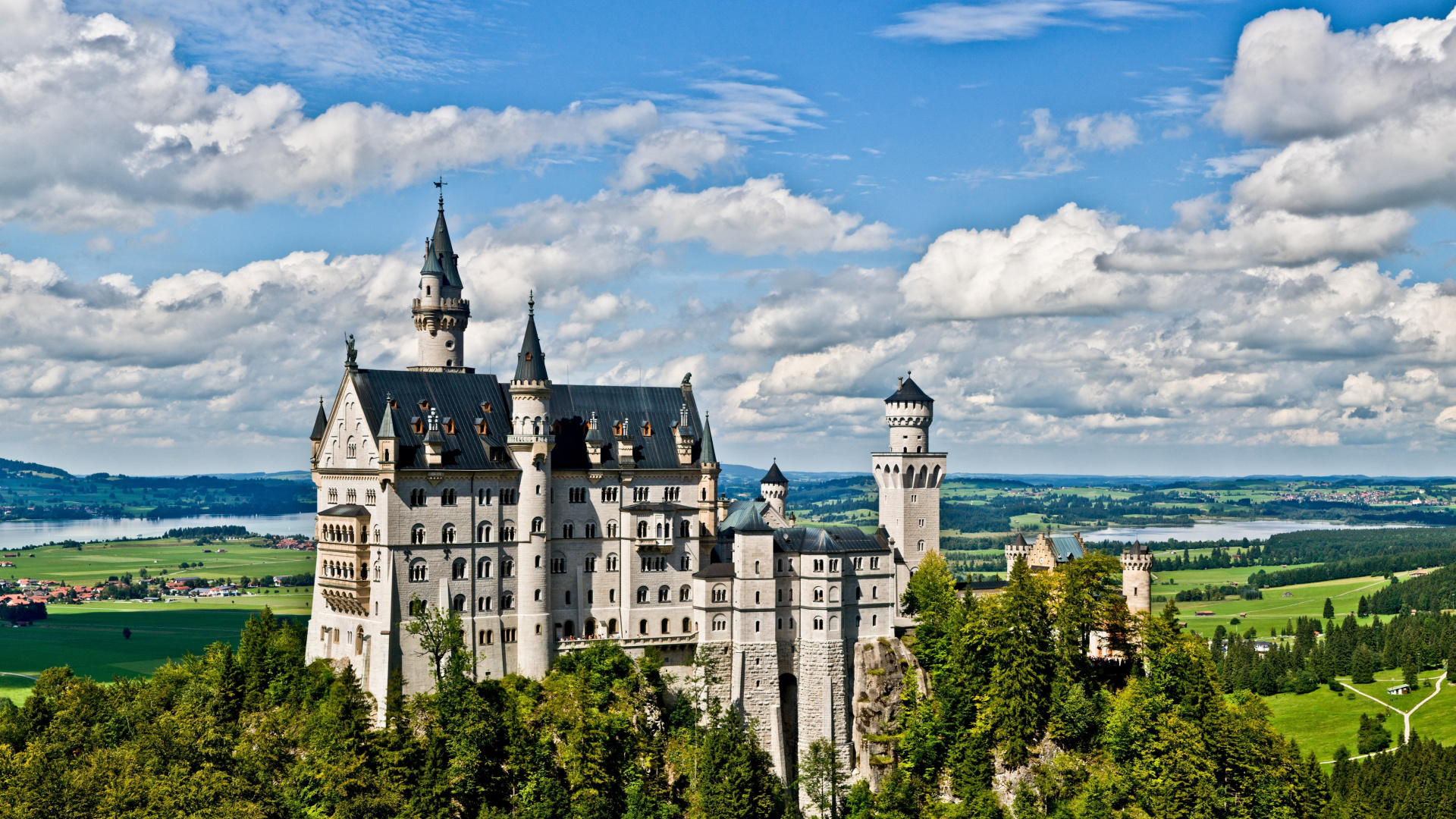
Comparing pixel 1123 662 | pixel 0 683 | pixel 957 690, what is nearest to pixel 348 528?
pixel 957 690

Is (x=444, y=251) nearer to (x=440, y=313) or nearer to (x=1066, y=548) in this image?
(x=440, y=313)

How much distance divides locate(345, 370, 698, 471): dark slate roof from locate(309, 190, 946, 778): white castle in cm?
14

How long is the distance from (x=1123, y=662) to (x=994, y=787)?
633 inches

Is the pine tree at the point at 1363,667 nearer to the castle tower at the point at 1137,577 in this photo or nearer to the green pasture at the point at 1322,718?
the green pasture at the point at 1322,718

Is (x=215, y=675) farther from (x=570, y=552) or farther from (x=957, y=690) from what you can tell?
(x=957, y=690)

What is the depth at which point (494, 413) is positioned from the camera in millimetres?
98125

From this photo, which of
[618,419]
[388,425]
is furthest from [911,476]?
[388,425]

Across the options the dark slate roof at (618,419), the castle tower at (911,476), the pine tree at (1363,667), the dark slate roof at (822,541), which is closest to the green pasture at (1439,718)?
the pine tree at (1363,667)

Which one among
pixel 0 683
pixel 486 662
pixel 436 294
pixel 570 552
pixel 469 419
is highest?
pixel 436 294

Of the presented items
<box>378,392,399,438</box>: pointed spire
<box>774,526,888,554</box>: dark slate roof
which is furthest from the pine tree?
<box>378,392,399,438</box>: pointed spire

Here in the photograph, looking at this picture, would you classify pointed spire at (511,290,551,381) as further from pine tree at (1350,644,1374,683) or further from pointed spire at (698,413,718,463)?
pine tree at (1350,644,1374,683)

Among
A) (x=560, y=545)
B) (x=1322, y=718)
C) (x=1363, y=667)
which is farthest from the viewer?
(x=1363, y=667)

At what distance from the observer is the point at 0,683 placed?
574 feet

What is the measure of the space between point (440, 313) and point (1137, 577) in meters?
64.1
